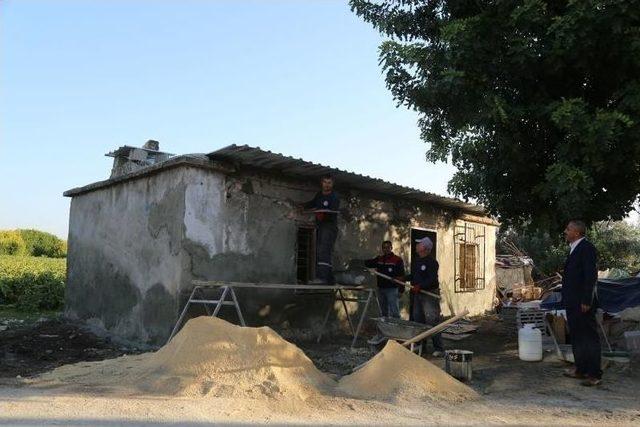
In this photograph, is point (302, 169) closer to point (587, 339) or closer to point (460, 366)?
point (460, 366)

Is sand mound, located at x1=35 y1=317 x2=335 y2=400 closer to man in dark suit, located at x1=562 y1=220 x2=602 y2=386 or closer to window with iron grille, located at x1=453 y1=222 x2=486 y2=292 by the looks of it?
man in dark suit, located at x1=562 y1=220 x2=602 y2=386

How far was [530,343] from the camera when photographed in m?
7.64

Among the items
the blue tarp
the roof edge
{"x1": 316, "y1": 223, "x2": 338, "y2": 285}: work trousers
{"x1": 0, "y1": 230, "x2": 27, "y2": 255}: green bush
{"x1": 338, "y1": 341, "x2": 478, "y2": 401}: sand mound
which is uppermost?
the roof edge

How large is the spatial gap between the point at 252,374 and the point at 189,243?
9.52ft

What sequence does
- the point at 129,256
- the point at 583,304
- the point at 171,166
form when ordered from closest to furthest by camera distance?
1. the point at 583,304
2. the point at 171,166
3. the point at 129,256

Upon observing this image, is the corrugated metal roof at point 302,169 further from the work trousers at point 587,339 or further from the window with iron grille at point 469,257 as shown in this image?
the work trousers at point 587,339

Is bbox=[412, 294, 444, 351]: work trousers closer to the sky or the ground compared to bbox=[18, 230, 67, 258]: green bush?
closer to the ground

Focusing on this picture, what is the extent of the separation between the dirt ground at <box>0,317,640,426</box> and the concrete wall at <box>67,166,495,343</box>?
166cm

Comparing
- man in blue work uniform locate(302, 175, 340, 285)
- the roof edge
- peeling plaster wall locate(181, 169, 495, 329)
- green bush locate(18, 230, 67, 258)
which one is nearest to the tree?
man in blue work uniform locate(302, 175, 340, 285)

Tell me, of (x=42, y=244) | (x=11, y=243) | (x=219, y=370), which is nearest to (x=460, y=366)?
(x=219, y=370)

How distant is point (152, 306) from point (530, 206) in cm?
618

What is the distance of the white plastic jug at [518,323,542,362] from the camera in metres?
7.64

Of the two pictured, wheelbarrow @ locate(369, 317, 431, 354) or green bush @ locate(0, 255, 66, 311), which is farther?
green bush @ locate(0, 255, 66, 311)

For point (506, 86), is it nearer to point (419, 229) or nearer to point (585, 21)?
point (585, 21)
